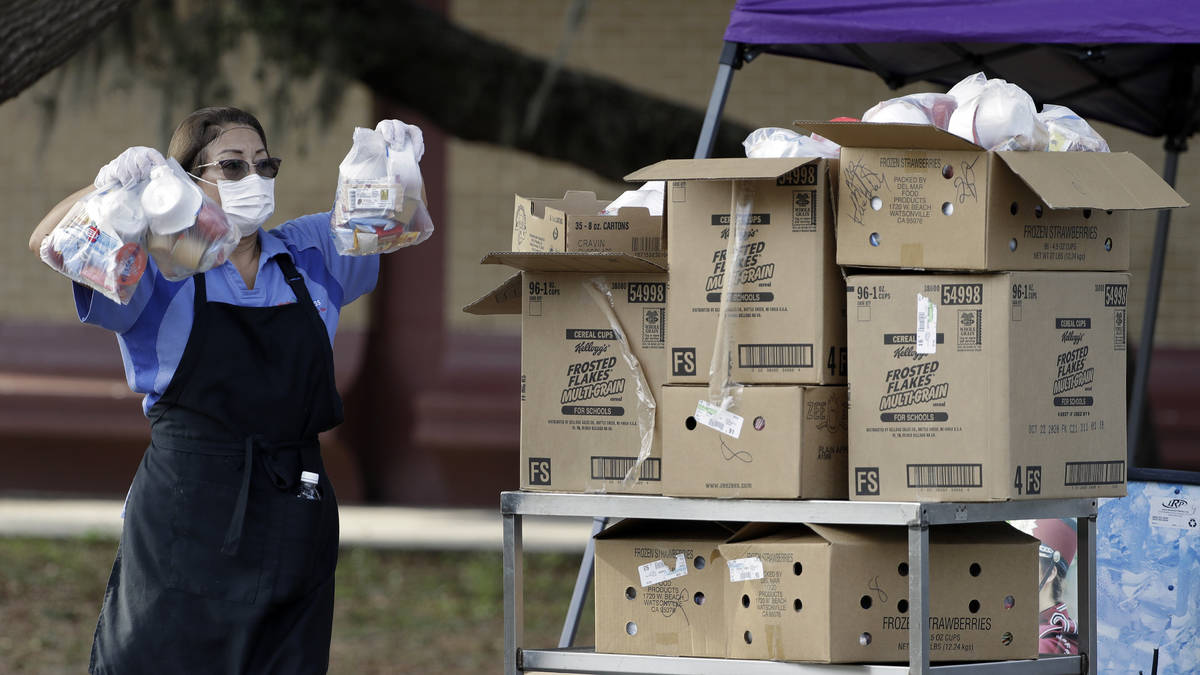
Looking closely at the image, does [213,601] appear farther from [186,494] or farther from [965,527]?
[965,527]

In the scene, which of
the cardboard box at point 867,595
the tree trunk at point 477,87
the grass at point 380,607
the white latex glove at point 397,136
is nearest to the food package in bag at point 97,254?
the white latex glove at point 397,136

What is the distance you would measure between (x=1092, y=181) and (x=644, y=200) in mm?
1051

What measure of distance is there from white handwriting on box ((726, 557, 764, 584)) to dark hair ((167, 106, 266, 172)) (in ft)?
4.53

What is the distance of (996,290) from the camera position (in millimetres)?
3150

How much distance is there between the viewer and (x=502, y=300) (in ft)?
12.4

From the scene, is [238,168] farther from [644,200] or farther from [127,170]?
[644,200]

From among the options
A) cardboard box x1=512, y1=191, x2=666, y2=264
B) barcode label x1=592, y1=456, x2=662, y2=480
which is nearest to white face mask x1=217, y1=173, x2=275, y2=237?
cardboard box x1=512, y1=191, x2=666, y2=264

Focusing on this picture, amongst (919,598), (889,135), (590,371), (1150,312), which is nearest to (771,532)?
(919,598)

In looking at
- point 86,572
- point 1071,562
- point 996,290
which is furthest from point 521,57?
point 996,290

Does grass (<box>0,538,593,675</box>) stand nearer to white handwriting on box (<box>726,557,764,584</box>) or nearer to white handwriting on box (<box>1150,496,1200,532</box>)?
white handwriting on box (<box>1150,496,1200,532</box>)

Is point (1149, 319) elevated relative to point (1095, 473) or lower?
elevated

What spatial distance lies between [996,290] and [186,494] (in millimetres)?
1736

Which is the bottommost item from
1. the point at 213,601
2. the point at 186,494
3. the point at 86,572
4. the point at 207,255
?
the point at 86,572

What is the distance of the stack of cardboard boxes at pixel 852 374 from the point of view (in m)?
3.17
